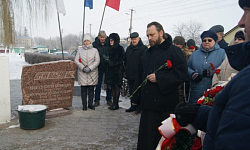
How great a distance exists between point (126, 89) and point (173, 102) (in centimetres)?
451

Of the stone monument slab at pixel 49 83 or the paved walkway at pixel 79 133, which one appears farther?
the stone monument slab at pixel 49 83

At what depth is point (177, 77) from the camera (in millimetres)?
3023

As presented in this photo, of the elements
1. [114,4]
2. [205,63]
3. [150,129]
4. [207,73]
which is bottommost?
[150,129]

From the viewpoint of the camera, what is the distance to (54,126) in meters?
4.63

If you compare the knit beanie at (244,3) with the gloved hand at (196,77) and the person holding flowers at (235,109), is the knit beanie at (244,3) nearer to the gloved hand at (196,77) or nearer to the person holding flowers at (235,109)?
the person holding flowers at (235,109)

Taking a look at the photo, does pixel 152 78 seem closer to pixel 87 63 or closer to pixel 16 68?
pixel 87 63

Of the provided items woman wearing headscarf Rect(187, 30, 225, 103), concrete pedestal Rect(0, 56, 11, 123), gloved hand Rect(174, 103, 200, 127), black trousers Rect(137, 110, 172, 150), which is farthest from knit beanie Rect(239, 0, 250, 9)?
concrete pedestal Rect(0, 56, 11, 123)

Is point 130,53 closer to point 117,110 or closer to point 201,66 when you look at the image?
point 117,110

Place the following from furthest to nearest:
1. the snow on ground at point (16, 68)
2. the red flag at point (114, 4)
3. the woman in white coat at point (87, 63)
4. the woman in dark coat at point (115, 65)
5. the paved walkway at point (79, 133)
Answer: the snow on ground at point (16, 68)
the red flag at point (114, 4)
the woman in dark coat at point (115, 65)
the woman in white coat at point (87, 63)
the paved walkway at point (79, 133)

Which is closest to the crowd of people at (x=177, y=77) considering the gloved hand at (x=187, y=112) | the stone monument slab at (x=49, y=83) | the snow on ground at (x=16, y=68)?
the gloved hand at (x=187, y=112)

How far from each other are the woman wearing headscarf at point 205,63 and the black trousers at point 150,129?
0.93 metres

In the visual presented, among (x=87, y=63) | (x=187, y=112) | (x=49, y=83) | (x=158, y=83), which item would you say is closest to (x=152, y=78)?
(x=158, y=83)

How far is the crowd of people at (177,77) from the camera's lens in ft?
3.01

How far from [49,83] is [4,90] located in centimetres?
104
